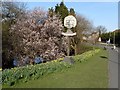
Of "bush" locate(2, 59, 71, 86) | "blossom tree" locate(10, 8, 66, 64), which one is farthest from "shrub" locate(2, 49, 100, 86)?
"blossom tree" locate(10, 8, 66, 64)

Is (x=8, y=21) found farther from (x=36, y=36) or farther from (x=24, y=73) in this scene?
(x=24, y=73)

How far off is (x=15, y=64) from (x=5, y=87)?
1130 cm

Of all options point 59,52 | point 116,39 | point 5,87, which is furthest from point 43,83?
point 116,39

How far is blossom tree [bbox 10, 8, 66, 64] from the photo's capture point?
792 inches

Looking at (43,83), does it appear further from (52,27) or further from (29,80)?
(52,27)

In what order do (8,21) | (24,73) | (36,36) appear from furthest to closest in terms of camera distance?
(8,21) < (36,36) < (24,73)

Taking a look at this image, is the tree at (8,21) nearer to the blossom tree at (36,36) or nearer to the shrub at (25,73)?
the blossom tree at (36,36)

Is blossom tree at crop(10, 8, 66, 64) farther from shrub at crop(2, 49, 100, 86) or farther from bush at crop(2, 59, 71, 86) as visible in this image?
bush at crop(2, 59, 71, 86)

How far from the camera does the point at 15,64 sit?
2053 cm

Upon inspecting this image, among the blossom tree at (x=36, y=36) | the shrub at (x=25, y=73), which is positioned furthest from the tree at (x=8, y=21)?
the shrub at (x=25, y=73)

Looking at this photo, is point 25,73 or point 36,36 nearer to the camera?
point 25,73

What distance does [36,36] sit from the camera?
20.1 metres

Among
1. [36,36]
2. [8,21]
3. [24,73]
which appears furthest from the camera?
[8,21]

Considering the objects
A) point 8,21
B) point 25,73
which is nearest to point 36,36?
point 8,21
